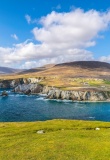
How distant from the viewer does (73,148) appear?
145ft

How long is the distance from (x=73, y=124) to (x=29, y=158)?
38548mm

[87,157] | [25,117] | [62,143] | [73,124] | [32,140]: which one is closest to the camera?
[87,157]

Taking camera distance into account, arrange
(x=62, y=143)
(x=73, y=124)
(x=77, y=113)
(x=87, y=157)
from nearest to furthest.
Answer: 1. (x=87, y=157)
2. (x=62, y=143)
3. (x=73, y=124)
4. (x=77, y=113)

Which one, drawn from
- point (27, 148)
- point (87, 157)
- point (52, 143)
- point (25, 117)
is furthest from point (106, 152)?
point (25, 117)

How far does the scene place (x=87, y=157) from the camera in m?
39.7

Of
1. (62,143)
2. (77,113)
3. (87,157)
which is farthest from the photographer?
(77,113)

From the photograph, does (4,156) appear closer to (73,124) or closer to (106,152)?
(106,152)

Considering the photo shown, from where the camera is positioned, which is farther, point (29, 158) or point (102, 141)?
point (102, 141)

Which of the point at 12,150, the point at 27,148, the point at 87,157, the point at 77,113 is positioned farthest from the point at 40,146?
the point at 77,113

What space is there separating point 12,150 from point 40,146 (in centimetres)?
535

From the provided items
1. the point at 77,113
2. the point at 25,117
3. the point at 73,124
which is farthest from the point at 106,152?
the point at 77,113

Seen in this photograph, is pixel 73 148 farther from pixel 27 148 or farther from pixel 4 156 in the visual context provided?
pixel 4 156

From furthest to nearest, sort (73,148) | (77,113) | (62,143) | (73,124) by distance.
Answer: (77,113), (73,124), (62,143), (73,148)

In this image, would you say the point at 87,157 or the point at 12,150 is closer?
the point at 87,157
